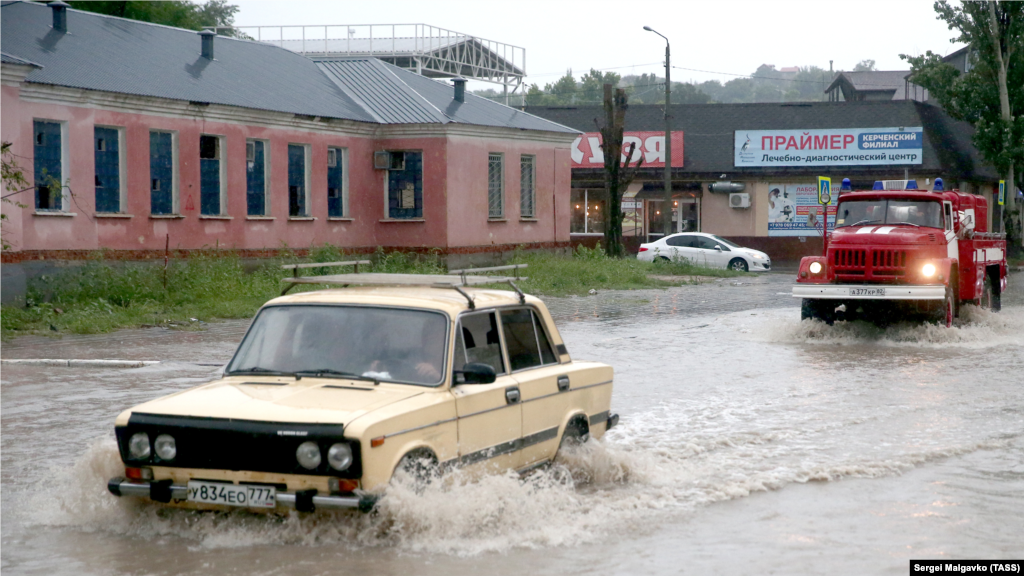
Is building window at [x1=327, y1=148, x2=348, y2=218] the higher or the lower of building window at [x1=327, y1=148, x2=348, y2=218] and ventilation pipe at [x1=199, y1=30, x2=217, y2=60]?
the lower

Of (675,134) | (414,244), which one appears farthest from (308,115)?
(675,134)

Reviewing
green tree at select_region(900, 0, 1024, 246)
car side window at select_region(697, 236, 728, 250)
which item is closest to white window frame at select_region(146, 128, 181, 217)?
car side window at select_region(697, 236, 728, 250)

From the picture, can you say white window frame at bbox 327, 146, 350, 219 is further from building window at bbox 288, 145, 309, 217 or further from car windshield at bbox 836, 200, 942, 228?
car windshield at bbox 836, 200, 942, 228

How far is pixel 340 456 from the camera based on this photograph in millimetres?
5730

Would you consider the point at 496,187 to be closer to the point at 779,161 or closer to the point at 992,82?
the point at 779,161

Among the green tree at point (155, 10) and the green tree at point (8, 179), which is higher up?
the green tree at point (155, 10)

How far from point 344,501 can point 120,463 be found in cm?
169

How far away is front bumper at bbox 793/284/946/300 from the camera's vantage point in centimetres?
1658

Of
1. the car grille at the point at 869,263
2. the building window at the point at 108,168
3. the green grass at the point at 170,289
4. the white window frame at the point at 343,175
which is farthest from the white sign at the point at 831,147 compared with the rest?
the car grille at the point at 869,263

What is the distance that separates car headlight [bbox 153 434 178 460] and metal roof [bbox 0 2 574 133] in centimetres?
1586

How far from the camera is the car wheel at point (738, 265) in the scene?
37438 mm

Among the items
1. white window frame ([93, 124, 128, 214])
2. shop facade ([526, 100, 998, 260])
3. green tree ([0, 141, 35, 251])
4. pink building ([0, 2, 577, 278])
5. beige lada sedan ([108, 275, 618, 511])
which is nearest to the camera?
beige lada sedan ([108, 275, 618, 511])

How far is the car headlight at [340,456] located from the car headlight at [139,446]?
3.51 feet

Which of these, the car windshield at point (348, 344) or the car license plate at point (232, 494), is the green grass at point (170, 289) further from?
the car license plate at point (232, 494)
